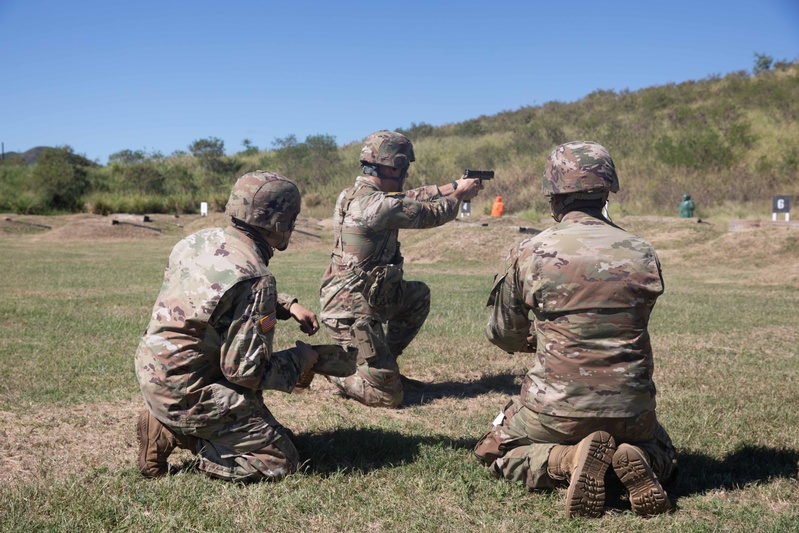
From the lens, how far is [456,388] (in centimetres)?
683

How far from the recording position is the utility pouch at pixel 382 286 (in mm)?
6125

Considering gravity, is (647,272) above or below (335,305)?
above

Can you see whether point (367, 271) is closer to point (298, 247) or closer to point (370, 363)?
point (370, 363)

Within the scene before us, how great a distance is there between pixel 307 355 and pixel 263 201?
0.97 m

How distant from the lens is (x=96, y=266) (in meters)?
17.8

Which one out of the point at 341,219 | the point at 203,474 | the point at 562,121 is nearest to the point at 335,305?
the point at 341,219

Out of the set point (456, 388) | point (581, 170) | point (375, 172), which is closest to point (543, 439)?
point (581, 170)

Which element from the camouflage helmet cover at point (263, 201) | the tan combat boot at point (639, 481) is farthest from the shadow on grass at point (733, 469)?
the camouflage helmet cover at point (263, 201)

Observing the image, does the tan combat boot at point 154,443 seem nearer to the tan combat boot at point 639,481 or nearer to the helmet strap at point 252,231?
the helmet strap at point 252,231

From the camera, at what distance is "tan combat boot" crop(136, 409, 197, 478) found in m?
4.18

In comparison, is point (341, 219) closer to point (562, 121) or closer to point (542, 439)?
point (542, 439)

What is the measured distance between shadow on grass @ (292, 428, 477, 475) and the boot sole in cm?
125

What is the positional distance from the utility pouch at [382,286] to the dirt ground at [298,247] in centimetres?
93

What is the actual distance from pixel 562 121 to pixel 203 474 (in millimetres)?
51988
